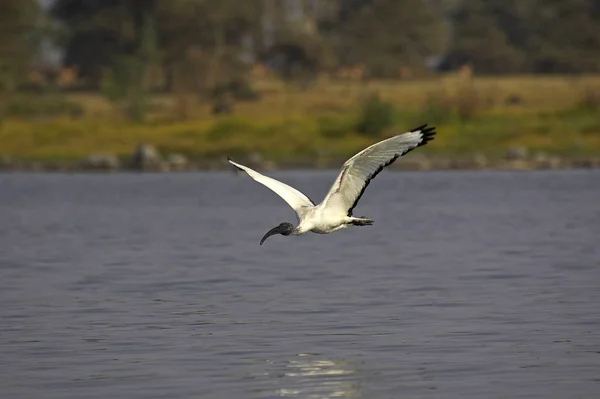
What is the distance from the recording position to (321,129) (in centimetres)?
5428

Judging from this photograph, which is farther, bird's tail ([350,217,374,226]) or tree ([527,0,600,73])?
tree ([527,0,600,73])

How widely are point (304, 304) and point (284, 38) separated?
240 ft

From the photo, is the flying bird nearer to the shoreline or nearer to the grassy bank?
the shoreline

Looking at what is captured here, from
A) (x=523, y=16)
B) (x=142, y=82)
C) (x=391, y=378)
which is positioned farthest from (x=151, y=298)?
(x=523, y=16)

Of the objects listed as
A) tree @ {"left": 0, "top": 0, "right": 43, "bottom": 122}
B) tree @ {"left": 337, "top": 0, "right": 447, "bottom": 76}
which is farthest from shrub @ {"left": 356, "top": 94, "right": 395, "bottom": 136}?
tree @ {"left": 337, "top": 0, "right": 447, "bottom": 76}

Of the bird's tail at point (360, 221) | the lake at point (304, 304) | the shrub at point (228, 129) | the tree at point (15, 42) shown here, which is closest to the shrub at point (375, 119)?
the shrub at point (228, 129)

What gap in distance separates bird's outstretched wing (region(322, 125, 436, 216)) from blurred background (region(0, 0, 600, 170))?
107 feet

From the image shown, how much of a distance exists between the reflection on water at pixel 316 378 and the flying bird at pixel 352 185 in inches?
77.4

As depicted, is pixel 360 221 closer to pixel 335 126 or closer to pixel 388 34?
pixel 335 126

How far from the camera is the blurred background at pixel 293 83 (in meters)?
52.7

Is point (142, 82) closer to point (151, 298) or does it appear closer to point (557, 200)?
point (557, 200)

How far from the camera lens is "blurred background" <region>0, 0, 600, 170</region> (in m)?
52.7

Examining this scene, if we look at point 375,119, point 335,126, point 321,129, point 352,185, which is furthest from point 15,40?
point 352,185

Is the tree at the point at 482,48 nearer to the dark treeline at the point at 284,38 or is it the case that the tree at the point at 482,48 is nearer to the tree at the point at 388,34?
the dark treeline at the point at 284,38
